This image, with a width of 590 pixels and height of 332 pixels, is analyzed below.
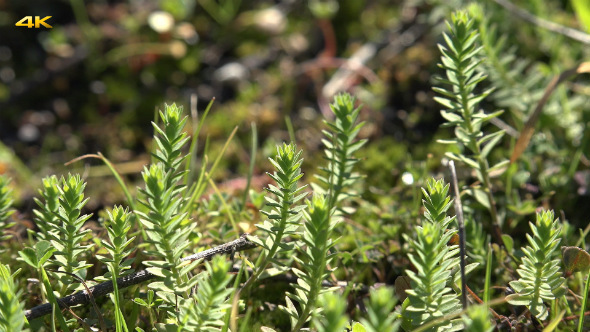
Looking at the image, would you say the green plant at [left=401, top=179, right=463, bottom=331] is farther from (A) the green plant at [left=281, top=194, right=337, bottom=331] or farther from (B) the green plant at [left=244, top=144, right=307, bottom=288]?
(B) the green plant at [left=244, top=144, right=307, bottom=288]

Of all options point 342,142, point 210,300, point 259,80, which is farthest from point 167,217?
point 259,80

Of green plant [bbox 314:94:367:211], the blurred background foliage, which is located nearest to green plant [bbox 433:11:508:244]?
green plant [bbox 314:94:367:211]

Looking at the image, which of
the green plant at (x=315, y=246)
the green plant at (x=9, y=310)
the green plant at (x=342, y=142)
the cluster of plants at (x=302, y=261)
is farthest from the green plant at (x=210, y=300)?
the green plant at (x=342, y=142)

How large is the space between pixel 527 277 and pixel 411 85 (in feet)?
6.85

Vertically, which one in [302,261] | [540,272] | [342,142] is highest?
[342,142]

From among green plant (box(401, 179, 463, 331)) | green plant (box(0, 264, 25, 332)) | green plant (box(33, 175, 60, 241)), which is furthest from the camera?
green plant (box(33, 175, 60, 241))

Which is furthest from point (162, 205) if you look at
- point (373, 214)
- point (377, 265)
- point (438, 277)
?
point (373, 214)

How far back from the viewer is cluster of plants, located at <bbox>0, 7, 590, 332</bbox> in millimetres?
1474

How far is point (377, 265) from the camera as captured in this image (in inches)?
84.4

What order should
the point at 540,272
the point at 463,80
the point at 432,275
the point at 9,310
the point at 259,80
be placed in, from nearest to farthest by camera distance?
1. the point at 9,310
2. the point at 432,275
3. the point at 540,272
4. the point at 463,80
5. the point at 259,80

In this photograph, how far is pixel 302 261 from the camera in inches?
63.1

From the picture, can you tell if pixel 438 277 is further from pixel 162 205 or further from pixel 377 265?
pixel 162 205

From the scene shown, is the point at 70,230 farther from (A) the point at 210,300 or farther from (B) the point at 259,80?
(B) the point at 259,80

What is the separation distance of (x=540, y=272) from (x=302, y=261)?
691 millimetres
